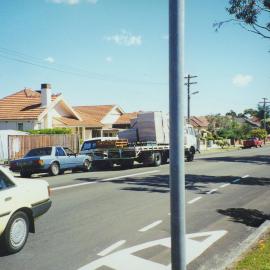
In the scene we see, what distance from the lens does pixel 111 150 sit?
22641mm

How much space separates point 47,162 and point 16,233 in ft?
42.4

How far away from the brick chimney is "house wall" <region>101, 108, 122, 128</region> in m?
13.0

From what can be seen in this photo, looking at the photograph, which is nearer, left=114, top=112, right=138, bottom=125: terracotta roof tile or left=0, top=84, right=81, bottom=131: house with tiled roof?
left=0, top=84, right=81, bottom=131: house with tiled roof

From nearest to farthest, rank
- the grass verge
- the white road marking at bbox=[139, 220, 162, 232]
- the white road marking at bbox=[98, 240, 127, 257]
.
Result: the grass verge → the white road marking at bbox=[98, 240, 127, 257] → the white road marking at bbox=[139, 220, 162, 232]

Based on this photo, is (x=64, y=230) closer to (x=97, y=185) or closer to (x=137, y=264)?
(x=137, y=264)

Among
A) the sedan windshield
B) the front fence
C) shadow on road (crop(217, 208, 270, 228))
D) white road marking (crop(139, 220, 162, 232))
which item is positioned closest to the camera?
white road marking (crop(139, 220, 162, 232))

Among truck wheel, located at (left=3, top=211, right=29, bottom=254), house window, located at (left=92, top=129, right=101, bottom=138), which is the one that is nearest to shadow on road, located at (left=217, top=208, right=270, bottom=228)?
truck wheel, located at (left=3, top=211, right=29, bottom=254)

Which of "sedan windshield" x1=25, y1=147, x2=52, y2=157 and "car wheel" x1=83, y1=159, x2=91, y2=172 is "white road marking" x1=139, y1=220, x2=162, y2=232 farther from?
"car wheel" x1=83, y1=159, x2=91, y2=172

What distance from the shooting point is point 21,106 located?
4075 centimetres

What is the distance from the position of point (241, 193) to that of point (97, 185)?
17.6 feet

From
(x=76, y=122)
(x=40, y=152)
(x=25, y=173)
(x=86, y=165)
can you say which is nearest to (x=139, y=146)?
(x=86, y=165)

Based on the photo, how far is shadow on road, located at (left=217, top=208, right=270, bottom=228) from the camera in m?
9.21

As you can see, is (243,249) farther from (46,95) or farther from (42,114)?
(46,95)

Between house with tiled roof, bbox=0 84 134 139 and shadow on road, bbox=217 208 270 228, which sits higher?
house with tiled roof, bbox=0 84 134 139
